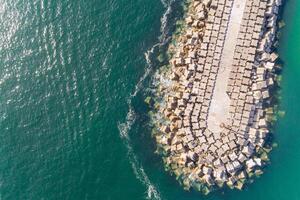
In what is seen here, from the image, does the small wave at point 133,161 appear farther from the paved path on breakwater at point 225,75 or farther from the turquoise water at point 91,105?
the paved path on breakwater at point 225,75

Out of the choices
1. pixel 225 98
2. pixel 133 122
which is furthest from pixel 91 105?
pixel 225 98

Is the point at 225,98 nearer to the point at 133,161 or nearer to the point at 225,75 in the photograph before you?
the point at 225,75

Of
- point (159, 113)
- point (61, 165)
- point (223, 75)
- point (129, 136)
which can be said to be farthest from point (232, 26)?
point (61, 165)

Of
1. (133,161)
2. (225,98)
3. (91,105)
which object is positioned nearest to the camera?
(225,98)

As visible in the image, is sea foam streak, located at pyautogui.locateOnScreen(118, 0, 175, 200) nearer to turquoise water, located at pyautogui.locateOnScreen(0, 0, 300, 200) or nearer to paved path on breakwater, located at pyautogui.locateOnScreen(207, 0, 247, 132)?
turquoise water, located at pyautogui.locateOnScreen(0, 0, 300, 200)

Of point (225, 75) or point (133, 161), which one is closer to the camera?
point (225, 75)

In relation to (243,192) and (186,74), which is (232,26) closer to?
(186,74)
